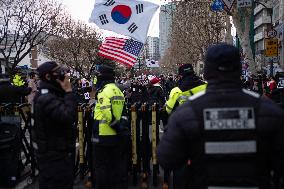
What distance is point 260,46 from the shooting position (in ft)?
316

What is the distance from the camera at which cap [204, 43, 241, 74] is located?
290 cm

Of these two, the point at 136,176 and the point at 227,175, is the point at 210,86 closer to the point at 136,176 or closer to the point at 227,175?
the point at 227,175

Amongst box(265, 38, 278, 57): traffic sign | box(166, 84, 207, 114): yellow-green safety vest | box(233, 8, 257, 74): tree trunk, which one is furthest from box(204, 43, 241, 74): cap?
box(233, 8, 257, 74): tree trunk

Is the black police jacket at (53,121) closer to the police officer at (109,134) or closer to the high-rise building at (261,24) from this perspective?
the police officer at (109,134)

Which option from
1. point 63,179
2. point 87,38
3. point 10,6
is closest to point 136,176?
point 63,179

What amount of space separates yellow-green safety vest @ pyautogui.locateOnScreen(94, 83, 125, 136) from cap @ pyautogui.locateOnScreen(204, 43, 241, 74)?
10.1 feet

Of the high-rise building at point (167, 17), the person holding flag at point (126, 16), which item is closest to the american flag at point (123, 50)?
the person holding flag at point (126, 16)

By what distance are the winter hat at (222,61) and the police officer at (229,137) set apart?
0.21 feet

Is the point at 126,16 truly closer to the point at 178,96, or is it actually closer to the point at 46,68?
the point at 178,96

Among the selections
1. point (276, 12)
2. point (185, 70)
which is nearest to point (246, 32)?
point (185, 70)

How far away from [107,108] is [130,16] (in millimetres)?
2863

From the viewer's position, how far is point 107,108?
5902mm

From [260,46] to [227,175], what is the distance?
97.3 m

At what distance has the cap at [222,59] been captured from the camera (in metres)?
2.90
